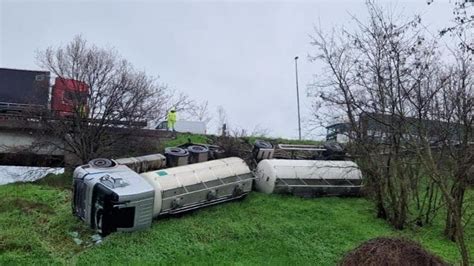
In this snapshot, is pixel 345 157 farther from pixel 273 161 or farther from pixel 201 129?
pixel 201 129

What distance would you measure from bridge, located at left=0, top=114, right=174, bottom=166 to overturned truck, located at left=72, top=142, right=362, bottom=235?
3.25 metres

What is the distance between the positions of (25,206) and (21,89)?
7757 mm

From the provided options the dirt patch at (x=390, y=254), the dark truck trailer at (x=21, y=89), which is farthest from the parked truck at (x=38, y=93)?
the dirt patch at (x=390, y=254)

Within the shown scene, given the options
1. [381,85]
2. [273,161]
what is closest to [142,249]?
[273,161]

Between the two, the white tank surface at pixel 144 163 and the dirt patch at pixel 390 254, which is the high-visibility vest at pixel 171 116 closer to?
the white tank surface at pixel 144 163

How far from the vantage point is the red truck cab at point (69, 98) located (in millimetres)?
17094

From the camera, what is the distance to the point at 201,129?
80.7ft

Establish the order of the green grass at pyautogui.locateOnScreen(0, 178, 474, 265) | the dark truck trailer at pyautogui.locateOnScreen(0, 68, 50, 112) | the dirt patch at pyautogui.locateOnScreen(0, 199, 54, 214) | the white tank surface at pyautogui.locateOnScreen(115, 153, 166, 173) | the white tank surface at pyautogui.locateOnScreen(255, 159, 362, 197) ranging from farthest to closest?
the dark truck trailer at pyautogui.locateOnScreen(0, 68, 50, 112) → the white tank surface at pyautogui.locateOnScreen(255, 159, 362, 197) → the white tank surface at pyautogui.locateOnScreen(115, 153, 166, 173) → the dirt patch at pyautogui.locateOnScreen(0, 199, 54, 214) → the green grass at pyautogui.locateOnScreen(0, 178, 474, 265)

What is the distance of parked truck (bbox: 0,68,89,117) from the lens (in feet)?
56.4

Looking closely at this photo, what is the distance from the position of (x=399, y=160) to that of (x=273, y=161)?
3.72 m

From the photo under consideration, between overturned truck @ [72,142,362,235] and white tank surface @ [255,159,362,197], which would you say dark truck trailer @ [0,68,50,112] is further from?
white tank surface @ [255,159,362,197]

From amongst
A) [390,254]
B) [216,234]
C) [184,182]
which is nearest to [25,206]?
[184,182]

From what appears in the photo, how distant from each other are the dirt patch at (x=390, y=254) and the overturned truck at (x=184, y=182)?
6.20 m

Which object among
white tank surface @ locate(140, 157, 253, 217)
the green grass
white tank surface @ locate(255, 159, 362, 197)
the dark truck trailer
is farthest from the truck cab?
the dark truck trailer
